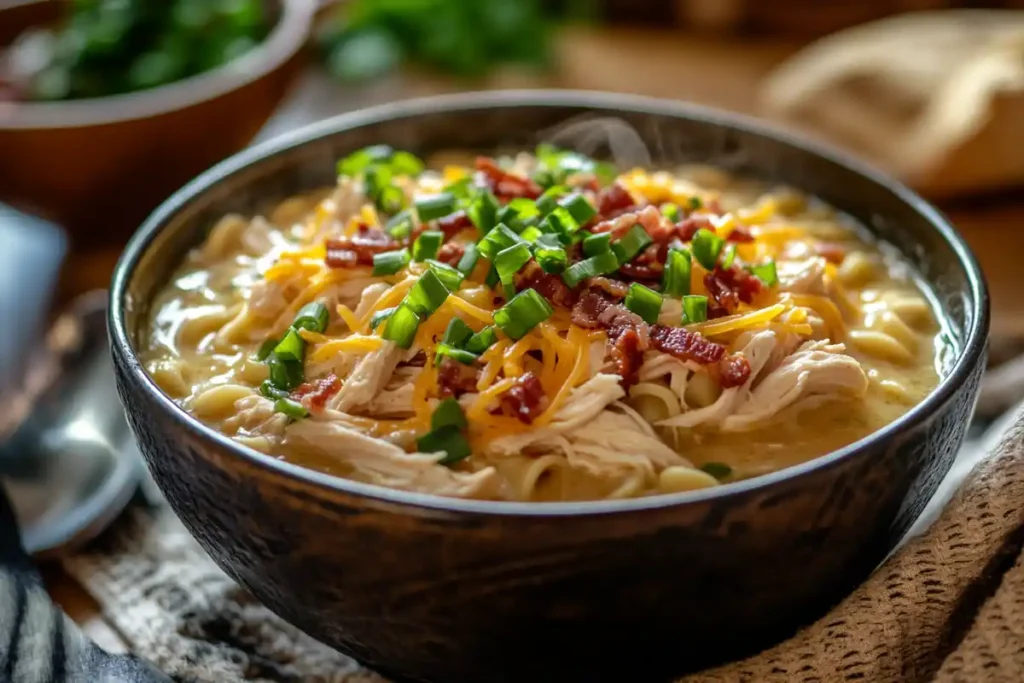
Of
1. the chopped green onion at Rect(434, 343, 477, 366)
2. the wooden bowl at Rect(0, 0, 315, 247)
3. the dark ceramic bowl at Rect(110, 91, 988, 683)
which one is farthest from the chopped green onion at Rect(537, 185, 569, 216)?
the wooden bowl at Rect(0, 0, 315, 247)

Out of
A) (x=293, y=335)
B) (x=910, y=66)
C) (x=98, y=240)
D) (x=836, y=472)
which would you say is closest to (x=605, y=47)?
(x=910, y=66)

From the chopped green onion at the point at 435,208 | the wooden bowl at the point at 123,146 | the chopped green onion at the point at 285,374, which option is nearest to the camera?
the chopped green onion at the point at 285,374

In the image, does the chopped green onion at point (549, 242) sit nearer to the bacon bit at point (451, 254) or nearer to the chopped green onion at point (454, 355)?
the bacon bit at point (451, 254)

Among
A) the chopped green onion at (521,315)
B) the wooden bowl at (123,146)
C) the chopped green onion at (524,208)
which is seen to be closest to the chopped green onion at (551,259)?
the chopped green onion at (521,315)

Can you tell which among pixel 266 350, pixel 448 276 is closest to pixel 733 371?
pixel 448 276

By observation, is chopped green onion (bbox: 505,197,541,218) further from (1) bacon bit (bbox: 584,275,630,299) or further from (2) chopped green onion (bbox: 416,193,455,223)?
(1) bacon bit (bbox: 584,275,630,299)

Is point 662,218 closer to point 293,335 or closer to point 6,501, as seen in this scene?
point 293,335
